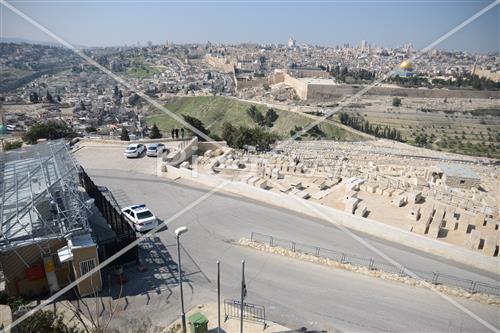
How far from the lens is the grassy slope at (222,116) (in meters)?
52.1

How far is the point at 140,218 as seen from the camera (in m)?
9.80

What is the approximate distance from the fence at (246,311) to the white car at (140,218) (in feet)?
12.4

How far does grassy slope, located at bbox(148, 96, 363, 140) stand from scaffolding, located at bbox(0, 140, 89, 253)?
37.6 metres

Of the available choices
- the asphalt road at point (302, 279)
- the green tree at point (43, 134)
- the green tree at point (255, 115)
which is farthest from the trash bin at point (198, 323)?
the green tree at point (255, 115)

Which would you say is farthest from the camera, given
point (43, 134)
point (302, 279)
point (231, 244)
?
point (43, 134)

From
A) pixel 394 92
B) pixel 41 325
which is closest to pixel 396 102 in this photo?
pixel 394 92

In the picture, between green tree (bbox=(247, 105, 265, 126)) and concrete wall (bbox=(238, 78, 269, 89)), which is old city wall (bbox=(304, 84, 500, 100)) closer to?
green tree (bbox=(247, 105, 265, 126))

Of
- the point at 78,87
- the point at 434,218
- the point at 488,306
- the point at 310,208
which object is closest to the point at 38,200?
the point at 310,208

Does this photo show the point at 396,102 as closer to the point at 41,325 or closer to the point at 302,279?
the point at 302,279

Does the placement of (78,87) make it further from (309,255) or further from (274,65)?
(309,255)

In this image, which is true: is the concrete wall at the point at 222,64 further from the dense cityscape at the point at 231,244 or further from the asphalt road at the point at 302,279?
the asphalt road at the point at 302,279

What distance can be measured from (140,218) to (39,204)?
9.40 ft

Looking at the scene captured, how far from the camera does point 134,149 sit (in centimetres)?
1638

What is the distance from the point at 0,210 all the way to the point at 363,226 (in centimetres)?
939
